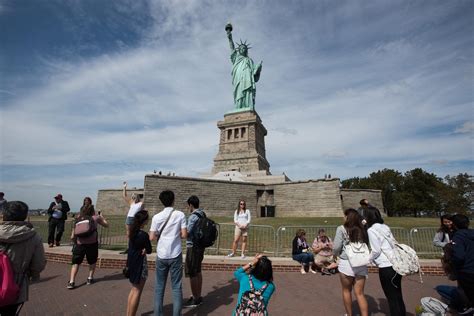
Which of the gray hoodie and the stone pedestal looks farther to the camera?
the stone pedestal

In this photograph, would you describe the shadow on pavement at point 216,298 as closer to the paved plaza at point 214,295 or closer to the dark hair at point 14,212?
the paved plaza at point 214,295

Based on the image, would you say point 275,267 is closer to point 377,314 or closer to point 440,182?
point 377,314

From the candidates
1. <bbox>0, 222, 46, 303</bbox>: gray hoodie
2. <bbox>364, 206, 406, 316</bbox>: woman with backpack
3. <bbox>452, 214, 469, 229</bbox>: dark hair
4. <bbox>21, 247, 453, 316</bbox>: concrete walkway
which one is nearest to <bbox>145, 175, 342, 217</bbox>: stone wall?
<bbox>21, 247, 453, 316</bbox>: concrete walkway

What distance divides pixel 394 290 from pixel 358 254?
2.30ft

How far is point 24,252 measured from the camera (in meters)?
3.14

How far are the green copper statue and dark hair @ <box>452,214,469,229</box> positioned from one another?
134ft

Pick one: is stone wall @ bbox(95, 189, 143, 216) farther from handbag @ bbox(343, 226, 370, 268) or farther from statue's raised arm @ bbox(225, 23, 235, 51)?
handbag @ bbox(343, 226, 370, 268)

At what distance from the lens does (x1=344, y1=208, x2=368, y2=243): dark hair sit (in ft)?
13.5

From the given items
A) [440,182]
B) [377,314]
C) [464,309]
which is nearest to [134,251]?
[377,314]

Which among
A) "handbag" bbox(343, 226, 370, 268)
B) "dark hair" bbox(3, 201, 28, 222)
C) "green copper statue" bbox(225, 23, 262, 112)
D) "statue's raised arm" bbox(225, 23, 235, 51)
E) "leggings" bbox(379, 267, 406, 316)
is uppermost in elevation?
"statue's raised arm" bbox(225, 23, 235, 51)

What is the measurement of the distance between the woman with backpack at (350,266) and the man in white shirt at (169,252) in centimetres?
260

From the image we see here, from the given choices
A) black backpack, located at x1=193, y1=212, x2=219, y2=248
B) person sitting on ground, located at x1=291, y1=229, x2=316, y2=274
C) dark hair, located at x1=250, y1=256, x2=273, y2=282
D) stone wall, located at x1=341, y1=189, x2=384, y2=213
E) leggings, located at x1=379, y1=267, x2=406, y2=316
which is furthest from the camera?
stone wall, located at x1=341, y1=189, x2=384, y2=213

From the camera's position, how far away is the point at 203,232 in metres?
4.87

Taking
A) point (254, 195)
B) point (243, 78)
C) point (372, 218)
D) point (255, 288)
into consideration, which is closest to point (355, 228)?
point (372, 218)
